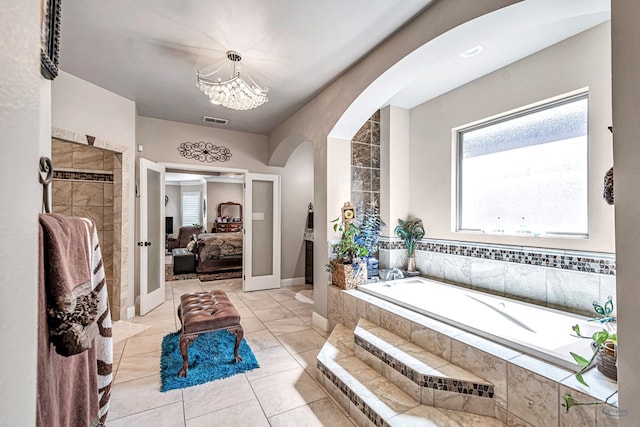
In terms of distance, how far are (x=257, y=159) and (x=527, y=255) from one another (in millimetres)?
4228

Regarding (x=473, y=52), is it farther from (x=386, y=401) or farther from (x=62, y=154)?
(x=62, y=154)

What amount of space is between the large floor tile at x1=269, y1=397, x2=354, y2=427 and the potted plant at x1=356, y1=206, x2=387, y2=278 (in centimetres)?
173

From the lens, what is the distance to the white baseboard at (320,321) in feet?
11.0

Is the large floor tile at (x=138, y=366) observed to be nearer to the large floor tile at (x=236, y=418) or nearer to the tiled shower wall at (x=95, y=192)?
the large floor tile at (x=236, y=418)

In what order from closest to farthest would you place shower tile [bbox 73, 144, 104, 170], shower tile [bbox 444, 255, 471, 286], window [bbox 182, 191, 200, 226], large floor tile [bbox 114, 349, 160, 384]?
large floor tile [bbox 114, 349, 160, 384] < shower tile [bbox 444, 255, 471, 286] < shower tile [bbox 73, 144, 104, 170] < window [bbox 182, 191, 200, 226]

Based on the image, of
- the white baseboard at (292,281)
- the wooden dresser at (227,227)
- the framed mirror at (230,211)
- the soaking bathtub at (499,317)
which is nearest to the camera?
the soaking bathtub at (499,317)

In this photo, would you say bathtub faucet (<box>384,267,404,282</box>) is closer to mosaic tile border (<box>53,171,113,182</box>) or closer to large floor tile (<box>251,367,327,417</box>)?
large floor tile (<box>251,367,327,417</box>)

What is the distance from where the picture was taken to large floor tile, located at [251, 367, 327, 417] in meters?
2.08

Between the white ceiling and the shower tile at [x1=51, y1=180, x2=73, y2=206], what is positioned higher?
the white ceiling

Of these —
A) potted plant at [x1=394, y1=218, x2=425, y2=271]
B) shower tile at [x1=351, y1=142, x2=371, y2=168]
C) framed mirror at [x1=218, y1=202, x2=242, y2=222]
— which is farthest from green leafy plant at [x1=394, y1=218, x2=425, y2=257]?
framed mirror at [x1=218, y1=202, x2=242, y2=222]

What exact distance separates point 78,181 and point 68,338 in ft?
13.2

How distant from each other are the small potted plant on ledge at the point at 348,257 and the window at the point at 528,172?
1365 mm

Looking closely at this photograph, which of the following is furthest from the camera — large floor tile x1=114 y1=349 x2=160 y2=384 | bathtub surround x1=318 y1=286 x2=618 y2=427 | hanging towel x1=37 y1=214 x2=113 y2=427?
large floor tile x1=114 y1=349 x2=160 y2=384

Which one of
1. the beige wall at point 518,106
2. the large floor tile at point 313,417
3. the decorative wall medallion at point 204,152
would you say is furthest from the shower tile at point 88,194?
the beige wall at point 518,106
